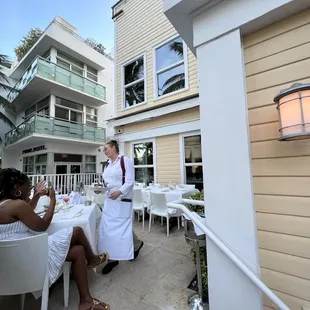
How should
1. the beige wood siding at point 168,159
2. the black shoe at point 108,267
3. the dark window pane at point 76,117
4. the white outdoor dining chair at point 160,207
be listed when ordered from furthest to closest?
the dark window pane at point 76,117 → the beige wood siding at point 168,159 → the white outdoor dining chair at point 160,207 → the black shoe at point 108,267

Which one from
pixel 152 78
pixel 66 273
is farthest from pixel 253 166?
pixel 152 78

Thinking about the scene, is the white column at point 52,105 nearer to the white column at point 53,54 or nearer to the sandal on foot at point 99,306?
the white column at point 53,54

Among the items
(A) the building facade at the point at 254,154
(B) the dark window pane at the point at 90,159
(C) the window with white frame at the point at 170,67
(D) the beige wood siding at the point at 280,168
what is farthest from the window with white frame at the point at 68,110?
(D) the beige wood siding at the point at 280,168

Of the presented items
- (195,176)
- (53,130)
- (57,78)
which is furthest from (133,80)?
(53,130)

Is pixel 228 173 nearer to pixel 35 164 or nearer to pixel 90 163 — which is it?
pixel 90 163

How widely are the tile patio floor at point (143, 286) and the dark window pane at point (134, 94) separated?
5020mm

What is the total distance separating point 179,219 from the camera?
12.6 feet

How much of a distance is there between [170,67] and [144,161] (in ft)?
10.3

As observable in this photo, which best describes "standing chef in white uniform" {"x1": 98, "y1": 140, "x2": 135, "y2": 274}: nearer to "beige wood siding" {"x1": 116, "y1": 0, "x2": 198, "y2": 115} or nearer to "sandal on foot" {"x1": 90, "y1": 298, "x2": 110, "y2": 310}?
"sandal on foot" {"x1": 90, "y1": 298, "x2": 110, "y2": 310}

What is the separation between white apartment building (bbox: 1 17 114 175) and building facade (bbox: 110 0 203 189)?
4.15 meters

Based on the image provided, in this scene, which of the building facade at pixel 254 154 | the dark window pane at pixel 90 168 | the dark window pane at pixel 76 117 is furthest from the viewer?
the dark window pane at pixel 90 168

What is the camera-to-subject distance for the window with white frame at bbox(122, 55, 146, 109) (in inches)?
242

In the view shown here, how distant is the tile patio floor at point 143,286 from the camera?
1.64 meters

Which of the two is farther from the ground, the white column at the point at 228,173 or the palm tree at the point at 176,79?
the palm tree at the point at 176,79
